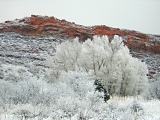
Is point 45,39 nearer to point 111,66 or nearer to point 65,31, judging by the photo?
point 65,31

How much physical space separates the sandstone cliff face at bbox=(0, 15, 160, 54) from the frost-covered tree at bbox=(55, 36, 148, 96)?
4508cm

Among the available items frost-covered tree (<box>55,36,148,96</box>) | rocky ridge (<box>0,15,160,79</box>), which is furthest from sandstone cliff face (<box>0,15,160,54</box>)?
frost-covered tree (<box>55,36,148,96</box>)

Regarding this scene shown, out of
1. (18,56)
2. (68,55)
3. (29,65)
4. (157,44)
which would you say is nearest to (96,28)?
(157,44)

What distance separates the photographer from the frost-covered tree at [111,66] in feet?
110

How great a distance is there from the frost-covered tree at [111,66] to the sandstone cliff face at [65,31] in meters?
45.1

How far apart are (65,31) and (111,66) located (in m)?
53.9

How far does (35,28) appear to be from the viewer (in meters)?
89.4

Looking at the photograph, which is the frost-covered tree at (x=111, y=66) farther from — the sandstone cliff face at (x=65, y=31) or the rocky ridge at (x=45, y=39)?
the sandstone cliff face at (x=65, y=31)

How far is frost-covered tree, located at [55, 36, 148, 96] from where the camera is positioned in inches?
1324

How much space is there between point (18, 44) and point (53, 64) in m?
40.5

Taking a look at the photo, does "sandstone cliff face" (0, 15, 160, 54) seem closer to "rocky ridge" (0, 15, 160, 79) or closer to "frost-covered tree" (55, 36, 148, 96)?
"rocky ridge" (0, 15, 160, 79)

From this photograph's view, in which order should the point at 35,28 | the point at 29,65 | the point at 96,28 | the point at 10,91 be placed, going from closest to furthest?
the point at 10,91
the point at 29,65
the point at 35,28
the point at 96,28

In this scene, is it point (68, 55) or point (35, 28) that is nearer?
point (68, 55)

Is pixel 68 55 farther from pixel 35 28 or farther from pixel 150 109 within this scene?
pixel 35 28
